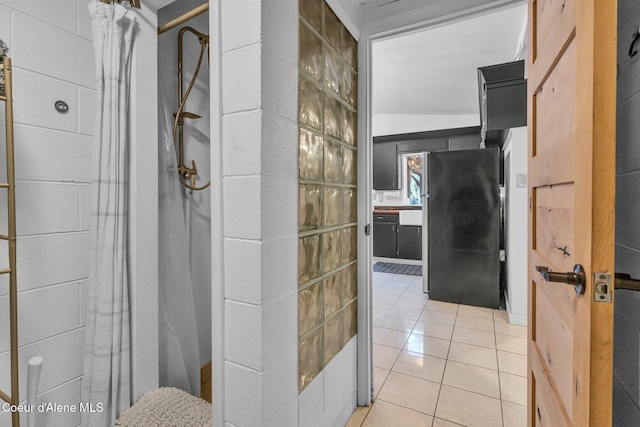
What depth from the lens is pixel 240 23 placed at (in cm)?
100

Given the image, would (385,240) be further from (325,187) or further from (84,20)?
(84,20)

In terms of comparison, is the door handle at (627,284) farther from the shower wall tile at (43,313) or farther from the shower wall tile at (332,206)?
the shower wall tile at (43,313)

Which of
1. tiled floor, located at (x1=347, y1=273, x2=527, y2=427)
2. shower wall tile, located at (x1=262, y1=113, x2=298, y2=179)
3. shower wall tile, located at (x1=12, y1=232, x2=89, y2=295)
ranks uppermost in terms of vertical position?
shower wall tile, located at (x1=262, y1=113, x2=298, y2=179)

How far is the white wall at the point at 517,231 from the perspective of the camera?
2896 mm

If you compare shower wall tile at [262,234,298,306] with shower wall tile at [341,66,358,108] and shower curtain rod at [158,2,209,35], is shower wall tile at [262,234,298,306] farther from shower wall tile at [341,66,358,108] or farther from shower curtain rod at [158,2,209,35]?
shower curtain rod at [158,2,209,35]

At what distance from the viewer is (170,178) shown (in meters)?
1.56

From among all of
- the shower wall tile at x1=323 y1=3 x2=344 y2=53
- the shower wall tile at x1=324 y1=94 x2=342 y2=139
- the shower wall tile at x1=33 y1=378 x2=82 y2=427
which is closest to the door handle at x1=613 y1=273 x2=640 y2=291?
the shower wall tile at x1=324 y1=94 x2=342 y2=139

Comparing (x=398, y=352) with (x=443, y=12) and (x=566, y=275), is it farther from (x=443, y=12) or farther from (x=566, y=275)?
(x=443, y=12)

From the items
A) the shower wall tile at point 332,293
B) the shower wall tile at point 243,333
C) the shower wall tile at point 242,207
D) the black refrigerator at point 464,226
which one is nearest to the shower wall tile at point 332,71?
the shower wall tile at point 242,207

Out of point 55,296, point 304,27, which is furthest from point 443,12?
point 55,296

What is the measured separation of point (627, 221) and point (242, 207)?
3.67 feet

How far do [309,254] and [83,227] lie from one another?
1.00m

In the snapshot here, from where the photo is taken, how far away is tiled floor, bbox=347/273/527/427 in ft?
5.63

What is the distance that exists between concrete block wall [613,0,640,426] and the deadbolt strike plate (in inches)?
11.3
